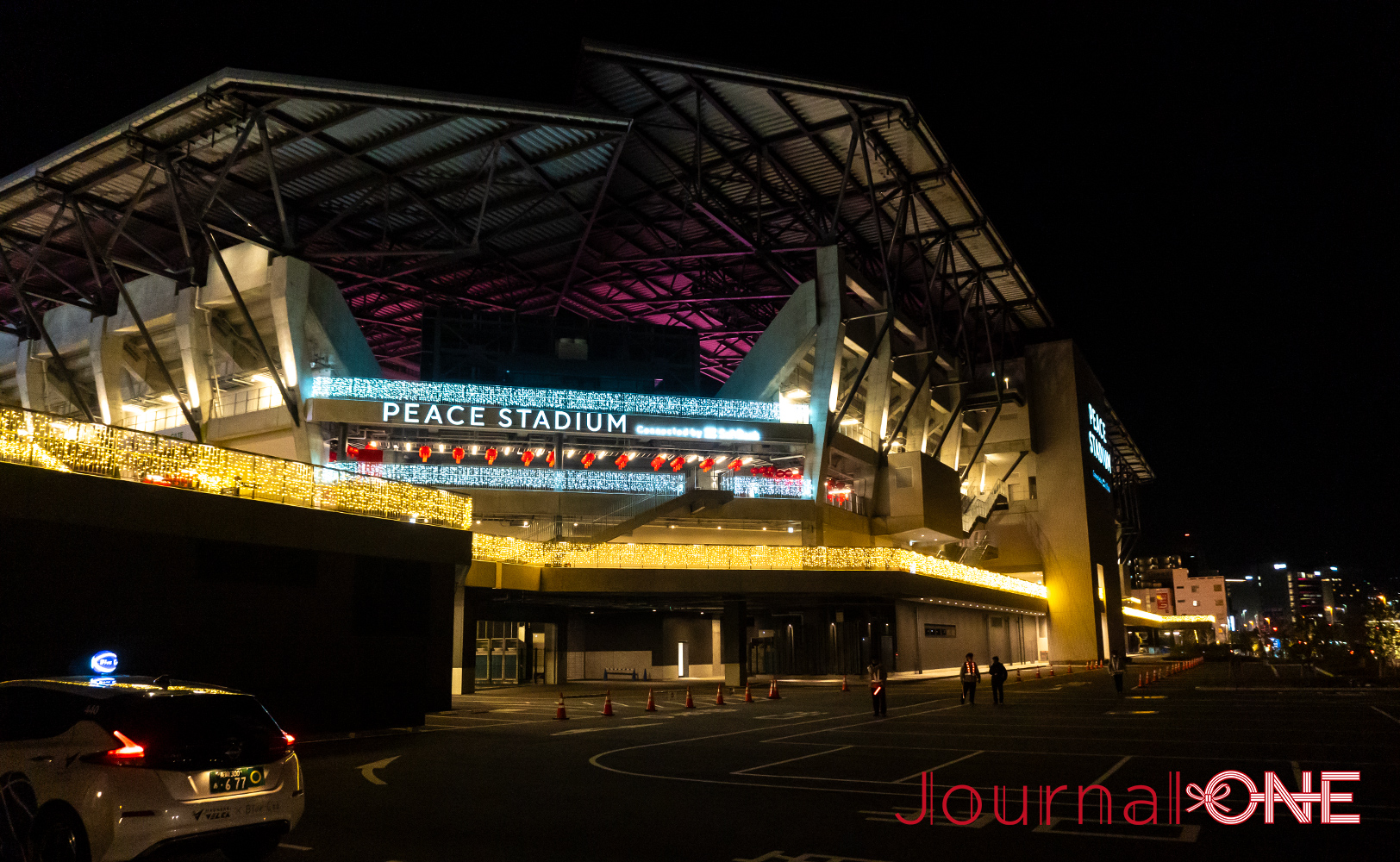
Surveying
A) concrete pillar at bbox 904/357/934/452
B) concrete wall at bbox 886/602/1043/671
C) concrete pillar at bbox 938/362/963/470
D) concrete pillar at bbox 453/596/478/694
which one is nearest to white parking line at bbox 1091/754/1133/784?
concrete pillar at bbox 453/596/478/694

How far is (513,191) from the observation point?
48188 millimetres

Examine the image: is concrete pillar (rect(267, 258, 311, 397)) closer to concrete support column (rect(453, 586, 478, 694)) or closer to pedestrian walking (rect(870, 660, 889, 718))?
concrete support column (rect(453, 586, 478, 694))

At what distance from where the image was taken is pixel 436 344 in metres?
67.6

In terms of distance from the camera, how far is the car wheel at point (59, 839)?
755 cm

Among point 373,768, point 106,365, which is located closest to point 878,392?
point 106,365

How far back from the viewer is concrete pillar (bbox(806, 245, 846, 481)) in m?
52.6

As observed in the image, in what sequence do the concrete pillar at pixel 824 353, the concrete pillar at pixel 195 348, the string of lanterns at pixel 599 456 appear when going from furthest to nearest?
1. the concrete pillar at pixel 824 353
2. the concrete pillar at pixel 195 348
3. the string of lanterns at pixel 599 456

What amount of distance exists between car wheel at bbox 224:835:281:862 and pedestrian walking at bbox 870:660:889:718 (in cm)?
1894

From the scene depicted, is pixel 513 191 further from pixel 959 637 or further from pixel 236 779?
pixel 236 779

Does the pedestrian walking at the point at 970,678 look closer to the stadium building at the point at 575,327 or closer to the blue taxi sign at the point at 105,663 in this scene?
the stadium building at the point at 575,327

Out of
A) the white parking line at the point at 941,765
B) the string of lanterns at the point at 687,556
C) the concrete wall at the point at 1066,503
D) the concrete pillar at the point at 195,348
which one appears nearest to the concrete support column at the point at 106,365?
the concrete pillar at the point at 195,348

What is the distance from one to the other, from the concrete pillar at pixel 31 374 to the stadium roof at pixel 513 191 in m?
2.11

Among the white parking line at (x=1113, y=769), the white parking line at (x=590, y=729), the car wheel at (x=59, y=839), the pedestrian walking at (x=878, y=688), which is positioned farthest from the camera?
the pedestrian walking at (x=878, y=688)

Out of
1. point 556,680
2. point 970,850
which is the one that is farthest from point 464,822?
point 556,680
